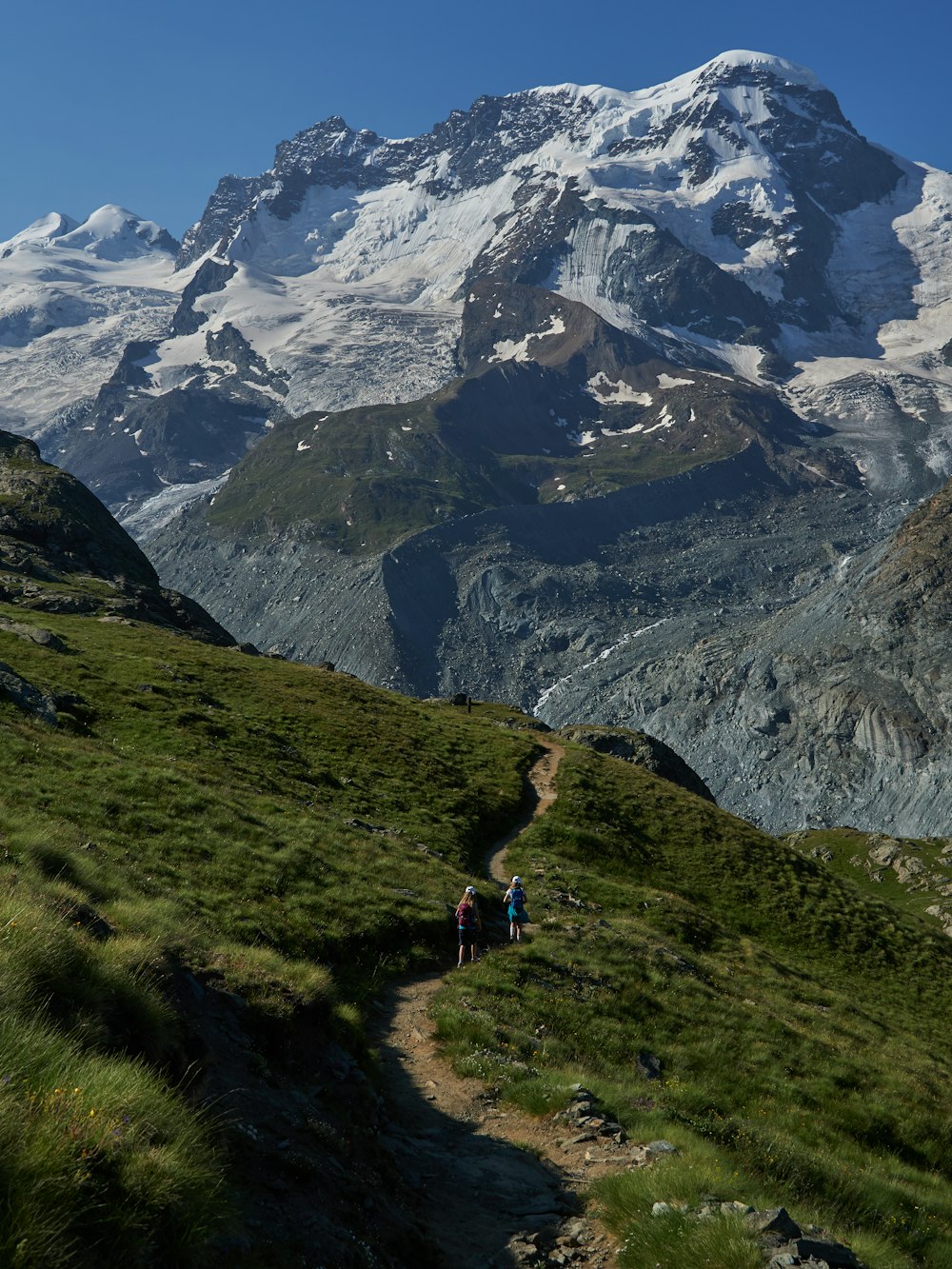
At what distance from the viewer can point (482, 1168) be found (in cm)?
1376

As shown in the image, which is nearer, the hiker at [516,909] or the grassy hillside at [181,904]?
the grassy hillside at [181,904]

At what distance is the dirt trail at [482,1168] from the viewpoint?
11.3m

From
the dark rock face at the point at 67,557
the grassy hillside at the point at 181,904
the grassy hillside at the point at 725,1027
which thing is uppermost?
the dark rock face at the point at 67,557

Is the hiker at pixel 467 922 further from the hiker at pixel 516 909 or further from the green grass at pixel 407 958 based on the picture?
the hiker at pixel 516 909

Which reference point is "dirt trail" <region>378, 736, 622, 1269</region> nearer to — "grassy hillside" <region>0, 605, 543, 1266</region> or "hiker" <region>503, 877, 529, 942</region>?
"grassy hillside" <region>0, 605, 543, 1266</region>

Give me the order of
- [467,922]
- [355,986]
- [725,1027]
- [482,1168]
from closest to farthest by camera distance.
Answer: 1. [482,1168]
2. [355,986]
3. [725,1027]
4. [467,922]

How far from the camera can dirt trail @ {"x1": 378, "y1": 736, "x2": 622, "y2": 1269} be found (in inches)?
446

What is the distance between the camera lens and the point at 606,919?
3428 cm

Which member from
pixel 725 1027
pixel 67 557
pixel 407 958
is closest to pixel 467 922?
pixel 407 958

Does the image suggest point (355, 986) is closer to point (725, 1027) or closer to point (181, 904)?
point (181, 904)

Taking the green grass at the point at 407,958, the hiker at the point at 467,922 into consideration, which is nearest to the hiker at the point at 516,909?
the green grass at the point at 407,958

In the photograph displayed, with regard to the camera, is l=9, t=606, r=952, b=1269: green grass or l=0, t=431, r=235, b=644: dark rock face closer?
l=9, t=606, r=952, b=1269: green grass

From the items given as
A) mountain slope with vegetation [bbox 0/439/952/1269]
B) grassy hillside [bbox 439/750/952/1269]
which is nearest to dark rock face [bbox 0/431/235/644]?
mountain slope with vegetation [bbox 0/439/952/1269]

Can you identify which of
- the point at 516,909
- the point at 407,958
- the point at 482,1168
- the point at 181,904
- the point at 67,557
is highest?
the point at 67,557
